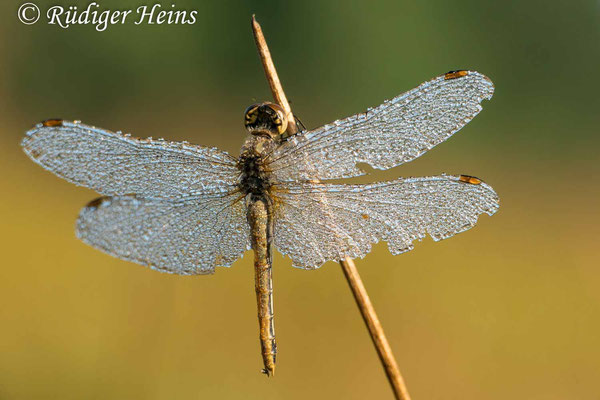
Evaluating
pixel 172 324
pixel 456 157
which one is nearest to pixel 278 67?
pixel 456 157

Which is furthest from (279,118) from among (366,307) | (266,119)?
(366,307)

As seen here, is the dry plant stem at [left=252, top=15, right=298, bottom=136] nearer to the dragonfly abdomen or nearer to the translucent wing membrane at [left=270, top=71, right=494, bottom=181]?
the translucent wing membrane at [left=270, top=71, right=494, bottom=181]

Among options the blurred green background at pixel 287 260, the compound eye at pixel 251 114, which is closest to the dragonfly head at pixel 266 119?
the compound eye at pixel 251 114

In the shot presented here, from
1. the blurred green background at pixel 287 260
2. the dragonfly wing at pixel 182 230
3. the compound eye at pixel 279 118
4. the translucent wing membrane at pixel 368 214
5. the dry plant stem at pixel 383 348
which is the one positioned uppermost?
the blurred green background at pixel 287 260

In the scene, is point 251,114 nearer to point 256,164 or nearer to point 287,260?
point 256,164

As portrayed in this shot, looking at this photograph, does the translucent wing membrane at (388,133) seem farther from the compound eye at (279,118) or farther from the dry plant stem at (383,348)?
the dry plant stem at (383,348)
